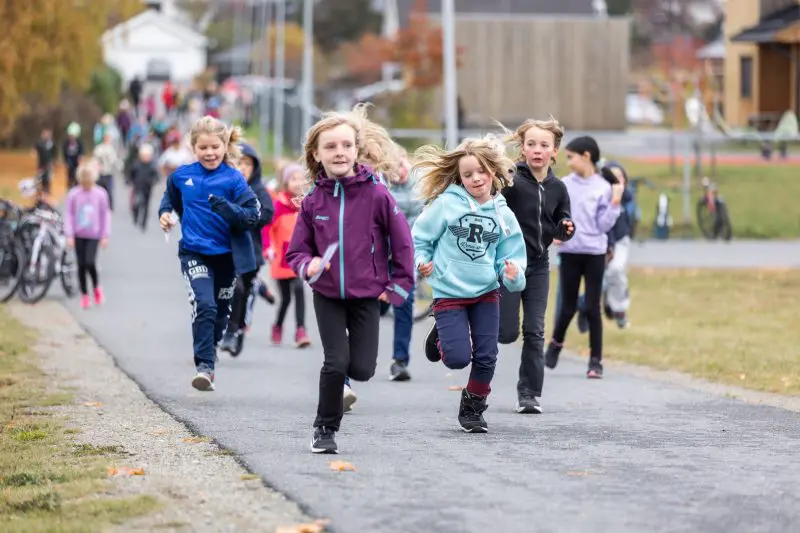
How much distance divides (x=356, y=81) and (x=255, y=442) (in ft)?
284

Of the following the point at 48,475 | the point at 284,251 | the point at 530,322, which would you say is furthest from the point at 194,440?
the point at 284,251

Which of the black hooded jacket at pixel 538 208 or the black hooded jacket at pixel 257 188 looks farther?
the black hooded jacket at pixel 257 188

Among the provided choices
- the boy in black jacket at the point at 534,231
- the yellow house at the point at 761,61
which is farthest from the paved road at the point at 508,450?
the yellow house at the point at 761,61

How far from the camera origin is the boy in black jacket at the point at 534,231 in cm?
1018

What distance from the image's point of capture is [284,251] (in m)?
14.5

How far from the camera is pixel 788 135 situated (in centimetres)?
2794

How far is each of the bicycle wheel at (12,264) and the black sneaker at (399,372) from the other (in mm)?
7707

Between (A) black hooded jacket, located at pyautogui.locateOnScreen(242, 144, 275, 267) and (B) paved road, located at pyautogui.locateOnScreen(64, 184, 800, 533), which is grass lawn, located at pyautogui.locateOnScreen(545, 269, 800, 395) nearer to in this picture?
(B) paved road, located at pyautogui.locateOnScreen(64, 184, 800, 533)

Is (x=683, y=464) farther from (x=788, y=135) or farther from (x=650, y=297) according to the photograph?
(x=788, y=135)

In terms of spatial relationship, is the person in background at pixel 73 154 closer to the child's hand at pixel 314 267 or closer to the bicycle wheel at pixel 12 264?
the bicycle wheel at pixel 12 264

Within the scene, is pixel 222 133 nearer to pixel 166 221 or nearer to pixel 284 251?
pixel 166 221

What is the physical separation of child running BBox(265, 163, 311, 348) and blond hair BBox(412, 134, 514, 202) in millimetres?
5024

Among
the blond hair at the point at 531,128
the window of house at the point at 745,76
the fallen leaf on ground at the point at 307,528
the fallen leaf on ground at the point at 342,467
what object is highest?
the window of house at the point at 745,76

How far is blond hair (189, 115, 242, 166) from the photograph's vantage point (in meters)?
10.9
